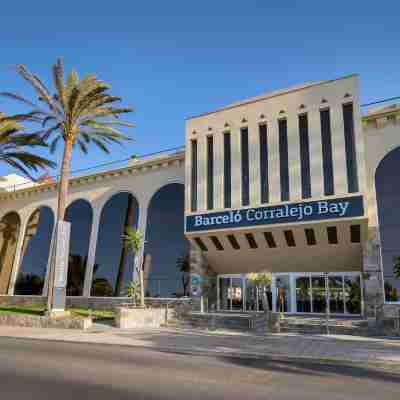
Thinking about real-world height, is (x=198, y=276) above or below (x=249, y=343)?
above

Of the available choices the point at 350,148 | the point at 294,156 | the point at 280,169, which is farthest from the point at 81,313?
the point at 350,148

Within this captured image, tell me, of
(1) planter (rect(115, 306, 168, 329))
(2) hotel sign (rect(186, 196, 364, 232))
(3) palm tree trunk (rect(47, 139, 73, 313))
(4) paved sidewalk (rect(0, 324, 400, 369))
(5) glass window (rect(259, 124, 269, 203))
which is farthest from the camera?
(5) glass window (rect(259, 124, 269, 203))

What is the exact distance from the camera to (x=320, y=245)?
2619 cm

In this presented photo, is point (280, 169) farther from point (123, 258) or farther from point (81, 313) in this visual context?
point (81, 313)

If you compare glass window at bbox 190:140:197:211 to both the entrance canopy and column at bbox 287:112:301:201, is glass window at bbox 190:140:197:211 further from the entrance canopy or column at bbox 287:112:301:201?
column at bbox 287:112:301:201

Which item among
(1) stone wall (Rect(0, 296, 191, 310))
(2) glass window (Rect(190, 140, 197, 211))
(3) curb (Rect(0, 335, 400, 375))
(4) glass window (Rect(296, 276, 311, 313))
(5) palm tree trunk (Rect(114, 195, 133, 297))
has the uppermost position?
(2) glass window (Rect(190, 140, 197, 211))

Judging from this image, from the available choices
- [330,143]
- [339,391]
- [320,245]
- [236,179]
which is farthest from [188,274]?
[339,391]

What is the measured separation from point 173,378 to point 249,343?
26.4ft

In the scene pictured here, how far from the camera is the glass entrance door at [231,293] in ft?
99.0

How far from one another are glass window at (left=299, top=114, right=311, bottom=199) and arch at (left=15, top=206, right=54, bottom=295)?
1049 inches

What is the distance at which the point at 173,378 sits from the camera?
9.73 metres

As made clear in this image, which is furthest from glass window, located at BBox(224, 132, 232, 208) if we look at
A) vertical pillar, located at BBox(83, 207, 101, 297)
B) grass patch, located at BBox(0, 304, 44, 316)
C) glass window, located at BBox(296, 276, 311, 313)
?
grass patch, located at BBox(0, 304, 44, 316)

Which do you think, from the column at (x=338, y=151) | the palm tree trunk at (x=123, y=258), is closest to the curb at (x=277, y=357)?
the column at (x=338, y=151)

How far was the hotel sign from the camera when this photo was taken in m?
23.8
